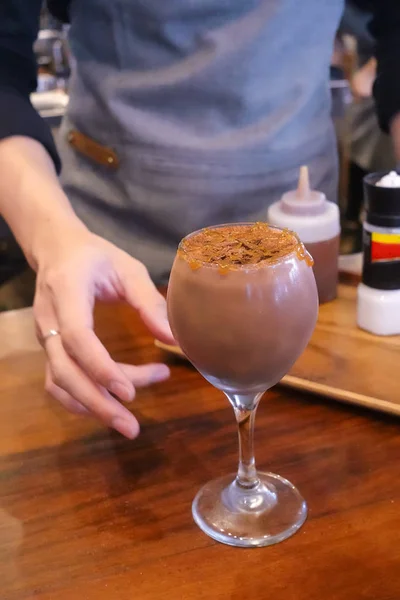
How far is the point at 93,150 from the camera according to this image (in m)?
1.31

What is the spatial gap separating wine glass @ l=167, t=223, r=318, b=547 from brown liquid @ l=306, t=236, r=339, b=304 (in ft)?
1.13

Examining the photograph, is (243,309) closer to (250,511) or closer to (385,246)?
(250,511)

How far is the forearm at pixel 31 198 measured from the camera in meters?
0.95

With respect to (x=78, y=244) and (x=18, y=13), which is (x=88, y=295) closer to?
(x=78, y=244)

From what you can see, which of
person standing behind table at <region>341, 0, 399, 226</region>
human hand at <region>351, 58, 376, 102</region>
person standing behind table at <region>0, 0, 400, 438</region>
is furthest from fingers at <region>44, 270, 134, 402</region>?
human hand at <region>351, 58, 376, 102</region>

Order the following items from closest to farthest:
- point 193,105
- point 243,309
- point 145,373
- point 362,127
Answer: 1. point 243,309
2. point 145,373
3. point 193,105
4. point 362,127

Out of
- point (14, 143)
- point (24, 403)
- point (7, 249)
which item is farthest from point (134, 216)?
point (7, 249)

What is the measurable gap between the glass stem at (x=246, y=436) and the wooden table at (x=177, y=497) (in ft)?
0.11

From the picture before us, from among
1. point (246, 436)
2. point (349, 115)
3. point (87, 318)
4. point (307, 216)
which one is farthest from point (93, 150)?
point (349, 115)

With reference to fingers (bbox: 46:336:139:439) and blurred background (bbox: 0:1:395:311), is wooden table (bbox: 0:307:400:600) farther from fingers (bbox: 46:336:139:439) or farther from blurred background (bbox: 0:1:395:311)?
blurred background (bbox: 0:1:395:311)

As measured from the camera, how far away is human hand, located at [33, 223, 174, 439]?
2.52 feet

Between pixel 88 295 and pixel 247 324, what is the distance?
0.29 meters

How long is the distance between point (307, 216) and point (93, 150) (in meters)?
0.47

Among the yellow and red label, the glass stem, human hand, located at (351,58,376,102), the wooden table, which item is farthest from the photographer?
human hand, located at (351,58,376,102)
